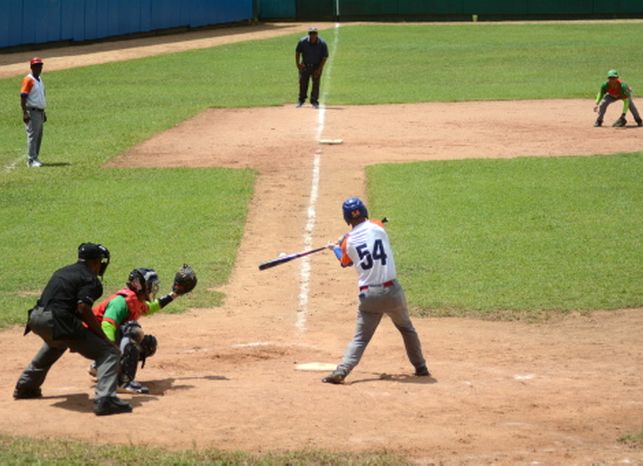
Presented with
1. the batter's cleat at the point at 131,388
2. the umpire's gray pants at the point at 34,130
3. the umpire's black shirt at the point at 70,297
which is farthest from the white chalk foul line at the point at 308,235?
the umpire's gray pants at the point at 34,130

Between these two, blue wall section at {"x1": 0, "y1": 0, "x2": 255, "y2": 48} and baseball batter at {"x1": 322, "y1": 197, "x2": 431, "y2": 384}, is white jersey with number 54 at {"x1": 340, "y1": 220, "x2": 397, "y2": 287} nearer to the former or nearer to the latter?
baseball batter at {"x1": 322, "y1": 197, "x2": 431, "y2": 384}

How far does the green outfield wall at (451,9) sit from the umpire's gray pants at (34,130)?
44.2 m

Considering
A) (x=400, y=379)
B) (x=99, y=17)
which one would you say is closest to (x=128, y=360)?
(x=400, y=379)

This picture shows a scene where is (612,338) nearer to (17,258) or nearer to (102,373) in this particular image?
(102,373)

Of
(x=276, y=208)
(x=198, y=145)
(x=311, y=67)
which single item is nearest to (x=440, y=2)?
(x=311, y=67)

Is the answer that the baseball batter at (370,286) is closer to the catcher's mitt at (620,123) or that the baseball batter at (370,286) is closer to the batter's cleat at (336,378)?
the batter's cleat at (336,378)

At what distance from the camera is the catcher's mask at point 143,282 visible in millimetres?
12430

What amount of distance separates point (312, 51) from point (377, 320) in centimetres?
2250

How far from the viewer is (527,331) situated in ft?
50.0

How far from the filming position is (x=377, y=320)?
12867 millimetres

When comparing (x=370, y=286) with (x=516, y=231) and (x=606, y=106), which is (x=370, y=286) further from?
(x=606, y=106)

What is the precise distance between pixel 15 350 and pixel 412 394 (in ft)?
16.6

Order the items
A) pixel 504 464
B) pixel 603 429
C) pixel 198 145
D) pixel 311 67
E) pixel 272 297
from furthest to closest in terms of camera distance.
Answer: pixel 311 67 < pixel 198 145 < pixel 272 297 < pixel 603 429 < pixel 504 464

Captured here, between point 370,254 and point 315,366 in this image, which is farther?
point 315,366
